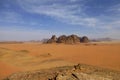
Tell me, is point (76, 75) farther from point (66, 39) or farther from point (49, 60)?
point (66, 39)

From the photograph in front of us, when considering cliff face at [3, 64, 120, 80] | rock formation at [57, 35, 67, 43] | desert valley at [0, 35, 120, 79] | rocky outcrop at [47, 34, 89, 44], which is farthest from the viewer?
rock formation at [57, 35, 67, 43]

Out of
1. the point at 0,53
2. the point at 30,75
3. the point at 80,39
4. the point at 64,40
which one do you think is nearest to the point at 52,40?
the point at 64,40

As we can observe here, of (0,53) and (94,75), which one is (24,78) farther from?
(0,53)

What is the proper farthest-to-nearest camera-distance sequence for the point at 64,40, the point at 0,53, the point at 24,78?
the point at 64,40 < the point at 0,53 < the point at 24,78

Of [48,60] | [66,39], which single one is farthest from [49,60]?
[66,39]

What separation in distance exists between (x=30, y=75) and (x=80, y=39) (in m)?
46.6

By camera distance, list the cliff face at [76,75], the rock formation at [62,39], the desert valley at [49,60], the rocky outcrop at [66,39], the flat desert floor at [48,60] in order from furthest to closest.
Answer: the rock formation at [62,39]
the rocky outcrop at [66,39]
the flat desert floor at [48,60]
the desert valley at [49,60]
the cliff face at [76,75]

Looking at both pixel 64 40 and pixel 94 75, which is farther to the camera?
pixel 64 40

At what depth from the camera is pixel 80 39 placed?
51031 mm

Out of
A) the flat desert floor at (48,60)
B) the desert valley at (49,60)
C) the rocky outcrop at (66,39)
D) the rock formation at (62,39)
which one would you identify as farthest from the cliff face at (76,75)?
the rock formation at (62,39)

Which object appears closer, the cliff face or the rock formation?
the cliff face

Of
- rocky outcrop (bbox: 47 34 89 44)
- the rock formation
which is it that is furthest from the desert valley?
the rock formation

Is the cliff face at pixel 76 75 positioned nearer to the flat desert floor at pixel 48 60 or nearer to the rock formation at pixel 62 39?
the flat desert floor at pixel 48 60

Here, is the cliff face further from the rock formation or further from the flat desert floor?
the rock formation
